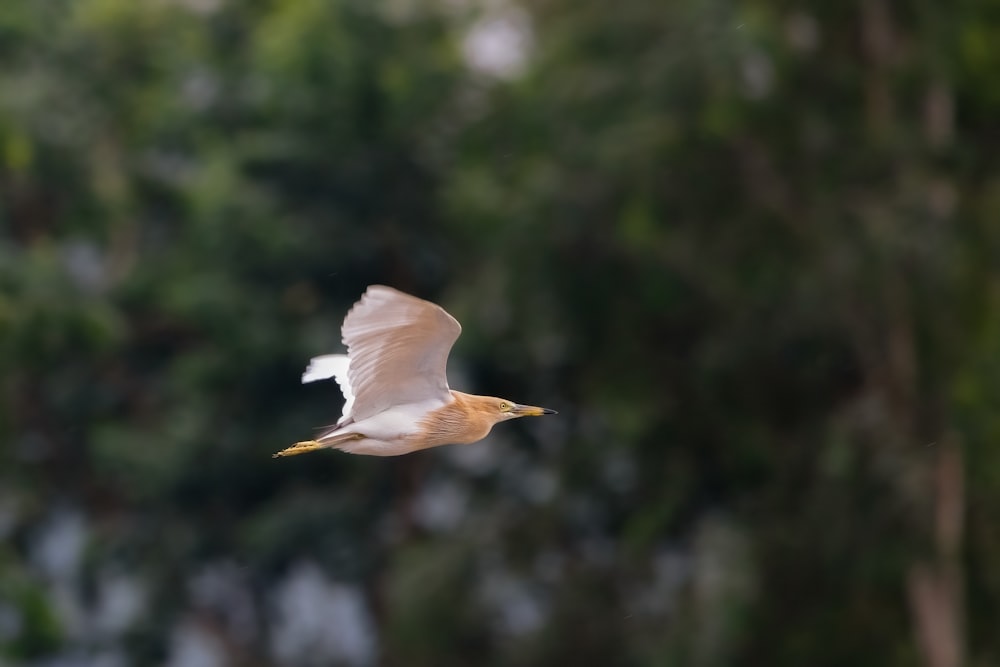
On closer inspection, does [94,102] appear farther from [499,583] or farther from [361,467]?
[499,583]

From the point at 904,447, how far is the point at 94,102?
8.33 metres

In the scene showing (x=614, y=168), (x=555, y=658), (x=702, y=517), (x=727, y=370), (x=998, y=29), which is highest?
(x=998, y=29)

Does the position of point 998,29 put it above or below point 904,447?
above

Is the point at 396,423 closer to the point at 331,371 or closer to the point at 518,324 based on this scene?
the point at 331,371

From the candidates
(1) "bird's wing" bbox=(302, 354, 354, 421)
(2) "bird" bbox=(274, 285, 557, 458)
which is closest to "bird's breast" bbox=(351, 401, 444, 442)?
(2) "bird" bbox=(274, 285, 557, 458)

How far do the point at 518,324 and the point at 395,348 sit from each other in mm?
8373

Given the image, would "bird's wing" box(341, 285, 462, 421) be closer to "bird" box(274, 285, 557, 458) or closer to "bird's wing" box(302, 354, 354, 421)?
"bird" box(274, 285, 557, 458)

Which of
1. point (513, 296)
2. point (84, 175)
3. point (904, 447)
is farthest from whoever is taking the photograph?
point (84, 175)

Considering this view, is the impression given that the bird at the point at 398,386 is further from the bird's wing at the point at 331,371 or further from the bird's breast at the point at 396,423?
the bird's wing at the point at 331,371

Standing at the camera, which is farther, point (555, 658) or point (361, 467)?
point (361, 467)

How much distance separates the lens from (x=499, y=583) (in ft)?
48.3

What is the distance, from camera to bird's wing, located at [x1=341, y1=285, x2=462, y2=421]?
5332mm

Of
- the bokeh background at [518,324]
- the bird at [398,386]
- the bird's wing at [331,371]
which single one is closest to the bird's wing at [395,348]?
the bird at [398,386]

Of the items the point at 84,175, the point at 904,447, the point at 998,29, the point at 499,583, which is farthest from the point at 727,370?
the point at 84,175
